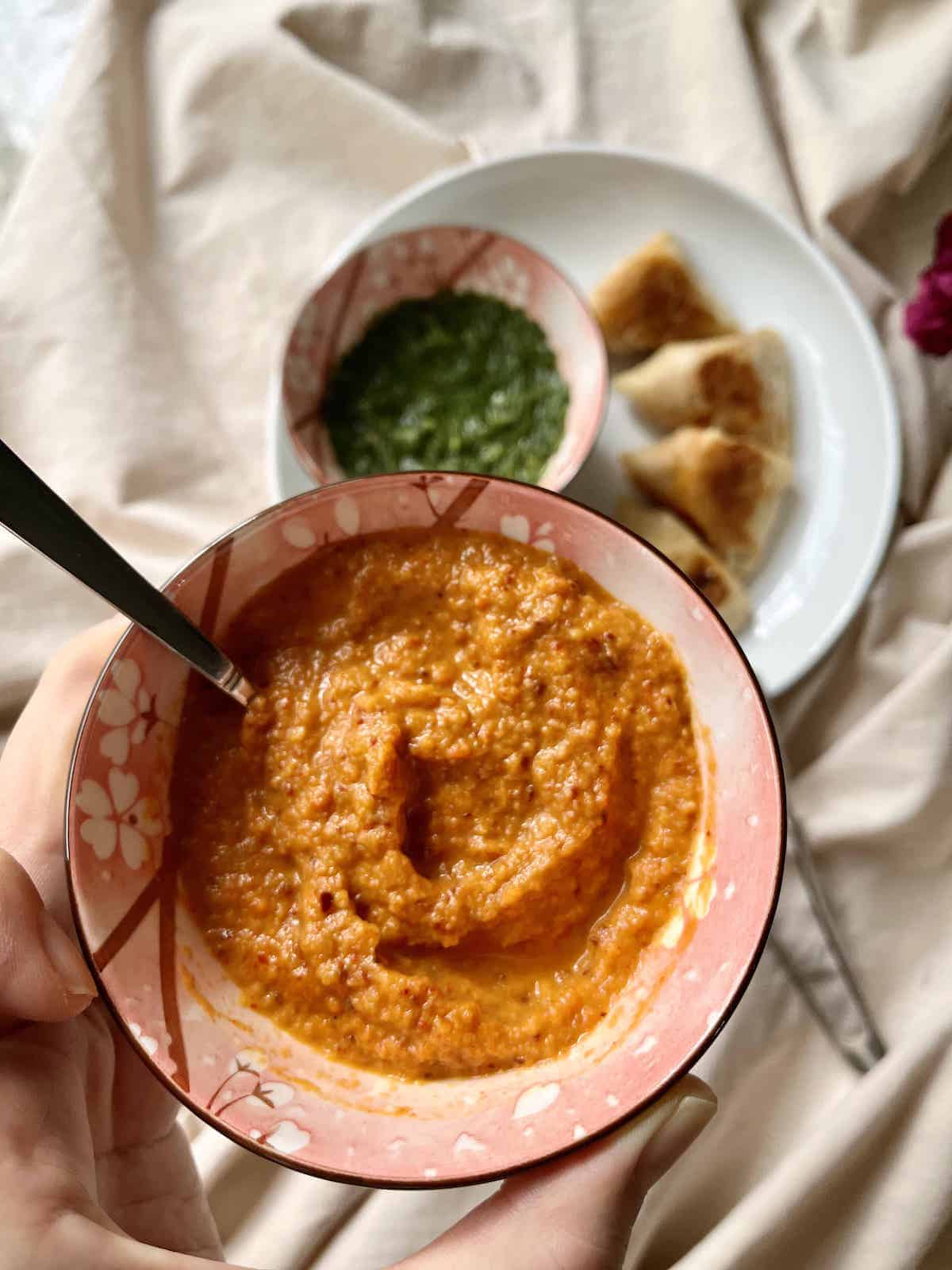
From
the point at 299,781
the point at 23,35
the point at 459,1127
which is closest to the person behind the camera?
the point at 459,1127

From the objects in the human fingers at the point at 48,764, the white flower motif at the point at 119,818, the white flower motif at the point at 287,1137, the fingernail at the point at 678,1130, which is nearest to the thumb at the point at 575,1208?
the fingernail at the point at 678,1130

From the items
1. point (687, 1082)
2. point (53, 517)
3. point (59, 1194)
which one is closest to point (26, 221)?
point (53, 517)

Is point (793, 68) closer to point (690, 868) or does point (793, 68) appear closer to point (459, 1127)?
point (690, 868)

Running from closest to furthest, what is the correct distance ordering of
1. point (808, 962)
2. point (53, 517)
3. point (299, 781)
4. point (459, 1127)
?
point (53, 517), point (459, 1127), point (299, 781), point (808, 962)

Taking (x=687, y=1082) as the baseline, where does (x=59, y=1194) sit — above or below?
above

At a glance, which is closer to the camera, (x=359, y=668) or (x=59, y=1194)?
(x=59, y=1194)

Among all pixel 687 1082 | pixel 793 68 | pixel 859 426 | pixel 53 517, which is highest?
pixel 53 517
